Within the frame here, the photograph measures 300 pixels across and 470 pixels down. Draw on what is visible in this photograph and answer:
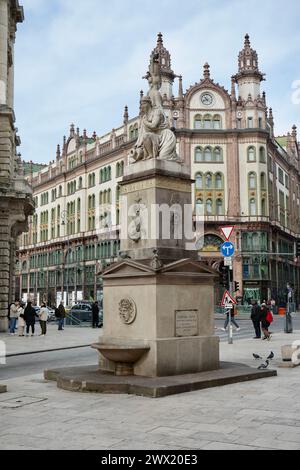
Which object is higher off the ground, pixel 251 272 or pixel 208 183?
pixel 208 183

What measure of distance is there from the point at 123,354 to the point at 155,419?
294 centimetres

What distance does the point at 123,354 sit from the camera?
10.7 m

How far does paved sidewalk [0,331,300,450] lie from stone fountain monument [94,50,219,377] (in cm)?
109

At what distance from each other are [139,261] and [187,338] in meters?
1.80

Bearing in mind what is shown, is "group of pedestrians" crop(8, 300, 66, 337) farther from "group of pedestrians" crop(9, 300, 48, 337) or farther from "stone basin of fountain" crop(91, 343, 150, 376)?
A: "stone basin of fountain" crop(91, 343, 150, 376)

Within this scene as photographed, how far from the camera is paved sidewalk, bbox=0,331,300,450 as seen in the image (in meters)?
6.64

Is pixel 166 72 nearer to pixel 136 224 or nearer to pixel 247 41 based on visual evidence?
pixel 247 41

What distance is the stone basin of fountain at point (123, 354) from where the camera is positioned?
10.6m

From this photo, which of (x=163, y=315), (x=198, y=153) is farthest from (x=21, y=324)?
(x=198, y=153)

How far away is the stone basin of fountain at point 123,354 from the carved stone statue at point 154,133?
4.08 meters

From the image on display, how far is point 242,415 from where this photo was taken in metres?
8.14
